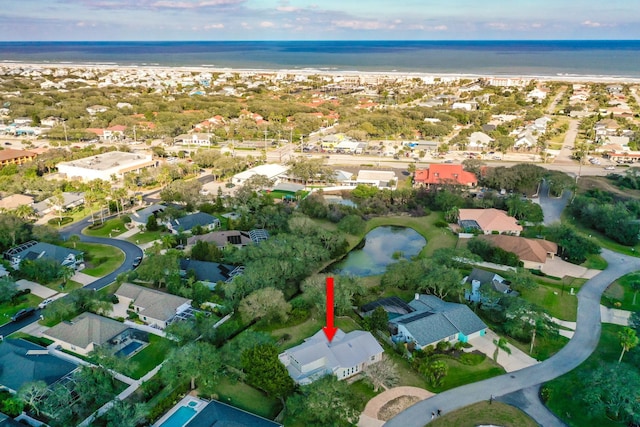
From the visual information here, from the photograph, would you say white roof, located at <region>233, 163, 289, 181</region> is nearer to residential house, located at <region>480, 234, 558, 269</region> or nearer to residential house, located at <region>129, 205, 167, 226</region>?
residential house, located at <region>129, 205, 167, 226</region>

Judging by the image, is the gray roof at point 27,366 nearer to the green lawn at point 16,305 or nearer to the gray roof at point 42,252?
the green lawn at point 16,305

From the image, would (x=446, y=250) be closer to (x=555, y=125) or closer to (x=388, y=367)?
(x=388, y=367)

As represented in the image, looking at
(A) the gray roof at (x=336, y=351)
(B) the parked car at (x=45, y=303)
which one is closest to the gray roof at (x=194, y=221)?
(B) the parked car at (x=45, y=303)

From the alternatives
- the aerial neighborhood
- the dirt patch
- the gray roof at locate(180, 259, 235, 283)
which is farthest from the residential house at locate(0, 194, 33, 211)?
the dirt patch

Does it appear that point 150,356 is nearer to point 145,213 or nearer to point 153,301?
point 153,301

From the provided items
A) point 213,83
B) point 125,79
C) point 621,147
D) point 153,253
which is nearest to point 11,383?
point 153,253
